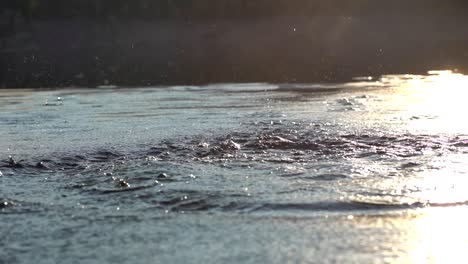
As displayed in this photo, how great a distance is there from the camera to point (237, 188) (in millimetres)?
6156

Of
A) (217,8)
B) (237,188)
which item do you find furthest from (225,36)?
(237,188)

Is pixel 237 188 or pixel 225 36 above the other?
pixel 225 36

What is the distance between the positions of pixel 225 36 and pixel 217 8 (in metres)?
5.99

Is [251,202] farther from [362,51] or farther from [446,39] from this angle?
[446,39]

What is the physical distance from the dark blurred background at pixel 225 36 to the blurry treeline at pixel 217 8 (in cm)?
6

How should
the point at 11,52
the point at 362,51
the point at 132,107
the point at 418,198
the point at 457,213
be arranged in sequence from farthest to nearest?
the point at 11,52
the point at 362,51
the point at 132,107
the point at 418,198
the point at 457,213

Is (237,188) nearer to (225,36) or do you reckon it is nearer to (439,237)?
(439,237)

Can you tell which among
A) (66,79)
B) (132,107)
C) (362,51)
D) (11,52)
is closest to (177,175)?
(132,107)

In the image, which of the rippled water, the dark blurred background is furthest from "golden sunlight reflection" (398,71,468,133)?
the dark blurred background

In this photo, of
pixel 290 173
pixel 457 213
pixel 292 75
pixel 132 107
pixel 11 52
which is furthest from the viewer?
pixel 11 52

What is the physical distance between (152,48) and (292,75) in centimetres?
1945

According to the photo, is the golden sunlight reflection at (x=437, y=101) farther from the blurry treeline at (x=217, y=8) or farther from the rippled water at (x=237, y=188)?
the blurry treeline at (x=217, y=8)

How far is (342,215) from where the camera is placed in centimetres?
539

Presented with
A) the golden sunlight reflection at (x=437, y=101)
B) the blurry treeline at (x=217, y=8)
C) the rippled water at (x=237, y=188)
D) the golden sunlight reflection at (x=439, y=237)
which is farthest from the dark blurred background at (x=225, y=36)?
the golden sunlight reflection at (x=439, y=237)
